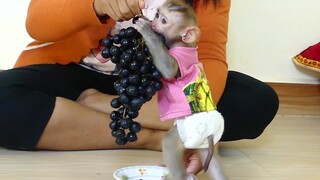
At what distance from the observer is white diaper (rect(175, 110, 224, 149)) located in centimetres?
58

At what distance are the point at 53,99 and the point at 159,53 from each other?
16.0 inches

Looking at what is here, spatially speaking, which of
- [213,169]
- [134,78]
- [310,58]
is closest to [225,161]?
[213,169]

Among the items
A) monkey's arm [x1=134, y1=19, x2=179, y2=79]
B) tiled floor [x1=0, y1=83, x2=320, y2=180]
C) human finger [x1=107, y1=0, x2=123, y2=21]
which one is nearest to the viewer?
monkey's arm [x1=134, y1=19, x2=179, y2=79]

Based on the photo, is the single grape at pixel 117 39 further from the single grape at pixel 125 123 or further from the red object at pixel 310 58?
the red object at pixel 310 58

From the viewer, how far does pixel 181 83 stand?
1.92 ft

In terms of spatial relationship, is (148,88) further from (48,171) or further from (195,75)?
(48,171)

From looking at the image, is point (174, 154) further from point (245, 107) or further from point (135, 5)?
point (245, 107)

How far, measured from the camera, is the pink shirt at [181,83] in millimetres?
579

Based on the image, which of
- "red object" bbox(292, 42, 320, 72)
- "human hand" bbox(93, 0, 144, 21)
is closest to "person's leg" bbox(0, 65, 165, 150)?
"human hand" bbox(93, 0, 144, 21)

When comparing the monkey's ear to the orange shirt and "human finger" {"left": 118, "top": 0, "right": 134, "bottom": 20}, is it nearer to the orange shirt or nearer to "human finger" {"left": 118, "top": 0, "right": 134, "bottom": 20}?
"human finger" {"left": 118, "top": 0, "right": 134, "bottom": 20}

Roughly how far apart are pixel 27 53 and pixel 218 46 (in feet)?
1.30

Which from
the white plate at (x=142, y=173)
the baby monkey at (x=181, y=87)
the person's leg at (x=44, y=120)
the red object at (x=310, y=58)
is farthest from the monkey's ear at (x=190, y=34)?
the red object at (x=310, y=58)

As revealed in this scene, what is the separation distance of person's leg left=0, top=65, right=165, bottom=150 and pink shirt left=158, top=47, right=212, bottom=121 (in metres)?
0.35

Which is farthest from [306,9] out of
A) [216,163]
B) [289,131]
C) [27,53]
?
[216,163]
